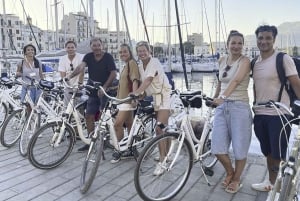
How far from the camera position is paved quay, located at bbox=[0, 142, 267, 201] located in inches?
121

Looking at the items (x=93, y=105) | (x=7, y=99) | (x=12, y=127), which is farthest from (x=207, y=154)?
(x=7, y=99)

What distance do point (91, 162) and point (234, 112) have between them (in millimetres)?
1594

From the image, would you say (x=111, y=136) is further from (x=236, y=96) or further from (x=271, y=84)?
(x=271, y=84)

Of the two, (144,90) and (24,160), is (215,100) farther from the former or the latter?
(24,160)

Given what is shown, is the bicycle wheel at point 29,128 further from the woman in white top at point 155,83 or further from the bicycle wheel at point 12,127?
the woman in white top at point 155,83

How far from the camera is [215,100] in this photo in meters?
2.89

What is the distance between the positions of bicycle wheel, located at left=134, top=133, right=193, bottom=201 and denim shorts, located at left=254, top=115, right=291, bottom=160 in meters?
0.72

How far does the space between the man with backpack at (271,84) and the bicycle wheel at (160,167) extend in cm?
79

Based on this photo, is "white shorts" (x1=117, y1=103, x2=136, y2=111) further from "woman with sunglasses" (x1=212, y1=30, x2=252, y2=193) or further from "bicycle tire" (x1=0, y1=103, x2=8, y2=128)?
"bicycle tire" (x1=0, y1=103, x2=8, y2=128)

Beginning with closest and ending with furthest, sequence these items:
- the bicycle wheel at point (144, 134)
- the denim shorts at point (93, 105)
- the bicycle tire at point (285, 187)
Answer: the bicycle tire at point (285, 187) → the bicycle wheel at point (144, 134) → the denim shorts at point (93, 105)

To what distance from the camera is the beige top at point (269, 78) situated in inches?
108

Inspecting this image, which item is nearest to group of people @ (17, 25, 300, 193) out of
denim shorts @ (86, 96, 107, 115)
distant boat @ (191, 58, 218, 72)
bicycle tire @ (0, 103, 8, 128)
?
denim shorts @ (86, 96, 107, 115)

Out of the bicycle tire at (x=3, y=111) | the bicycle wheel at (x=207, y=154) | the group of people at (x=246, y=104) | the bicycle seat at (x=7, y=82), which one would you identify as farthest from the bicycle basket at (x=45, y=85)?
the group of people at (x=246, y=104)

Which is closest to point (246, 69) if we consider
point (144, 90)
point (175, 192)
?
point (144, 90)
